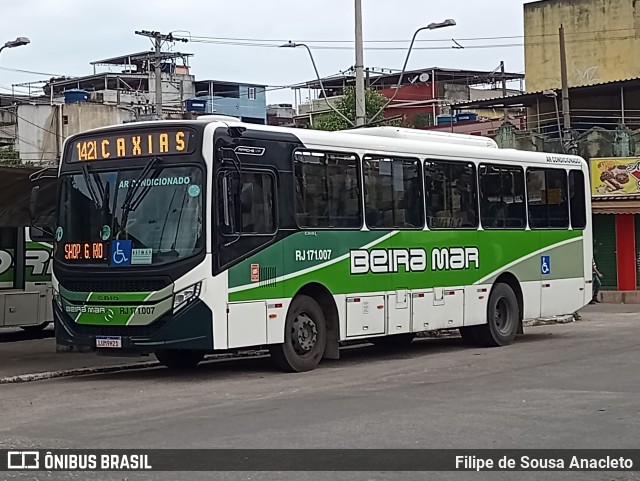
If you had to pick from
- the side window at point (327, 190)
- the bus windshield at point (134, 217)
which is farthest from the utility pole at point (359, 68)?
the bus windshield at point (134, 217)

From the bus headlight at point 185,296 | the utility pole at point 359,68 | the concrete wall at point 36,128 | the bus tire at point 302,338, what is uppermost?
the concrete wall at point 36,128

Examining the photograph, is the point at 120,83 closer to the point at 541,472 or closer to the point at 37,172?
the point at 37,172

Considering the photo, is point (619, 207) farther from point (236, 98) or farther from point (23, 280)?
point (236, 98)

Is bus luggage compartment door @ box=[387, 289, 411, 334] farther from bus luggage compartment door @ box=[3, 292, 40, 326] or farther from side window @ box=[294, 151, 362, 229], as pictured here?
bus luggage compartment door @ box=[3, 292, 40, 326]

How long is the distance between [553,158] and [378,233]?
5.66 m

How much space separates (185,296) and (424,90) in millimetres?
59751

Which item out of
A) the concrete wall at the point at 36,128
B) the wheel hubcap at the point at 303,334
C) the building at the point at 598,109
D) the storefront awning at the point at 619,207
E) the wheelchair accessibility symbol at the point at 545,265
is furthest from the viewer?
the concrete wall at the point at 36,128

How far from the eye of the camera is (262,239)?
47.9 feet

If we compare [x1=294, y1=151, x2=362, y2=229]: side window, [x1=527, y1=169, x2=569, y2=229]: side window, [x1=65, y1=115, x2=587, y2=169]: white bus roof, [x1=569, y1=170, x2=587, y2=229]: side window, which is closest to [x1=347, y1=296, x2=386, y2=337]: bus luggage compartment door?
[x1=294, y1=151, x2=362, y2=229]: side window

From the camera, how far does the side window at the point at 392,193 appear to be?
16.6 meters

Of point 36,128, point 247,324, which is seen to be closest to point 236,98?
point 36,128

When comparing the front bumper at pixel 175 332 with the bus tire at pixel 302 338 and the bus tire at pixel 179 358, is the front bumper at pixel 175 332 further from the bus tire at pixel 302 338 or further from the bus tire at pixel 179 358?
the bus tire at pixel 179 358

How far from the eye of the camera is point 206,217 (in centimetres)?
1385

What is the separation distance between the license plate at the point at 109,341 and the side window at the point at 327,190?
2958 mm
